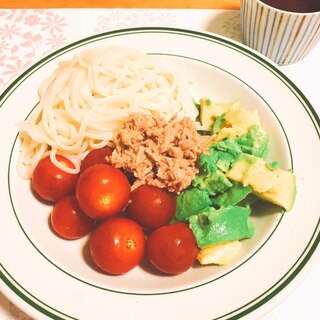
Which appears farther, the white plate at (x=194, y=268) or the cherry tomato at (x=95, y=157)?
the cherry tomato at (x=95, y=157)

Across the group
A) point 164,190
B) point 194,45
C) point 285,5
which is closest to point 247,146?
point 164,190

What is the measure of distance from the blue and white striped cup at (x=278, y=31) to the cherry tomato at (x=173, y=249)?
1310mm

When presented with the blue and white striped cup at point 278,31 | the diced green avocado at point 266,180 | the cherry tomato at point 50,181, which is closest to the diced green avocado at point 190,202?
the diced green avocado at point 266,180

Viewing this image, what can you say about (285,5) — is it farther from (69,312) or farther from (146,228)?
(69,312)

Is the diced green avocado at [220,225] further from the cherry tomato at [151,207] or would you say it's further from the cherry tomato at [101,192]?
the cherry tomato at [101,192]

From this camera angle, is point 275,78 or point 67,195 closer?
point 67,195

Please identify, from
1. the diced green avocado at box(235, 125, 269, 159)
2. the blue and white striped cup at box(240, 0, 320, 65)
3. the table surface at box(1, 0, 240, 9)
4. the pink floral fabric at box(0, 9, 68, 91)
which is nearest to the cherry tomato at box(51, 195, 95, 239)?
the diced green avocado at box(235, 125, 269, 159)

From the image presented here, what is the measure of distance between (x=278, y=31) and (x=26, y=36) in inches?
65.6

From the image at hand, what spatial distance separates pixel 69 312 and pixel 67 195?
0.62 meters

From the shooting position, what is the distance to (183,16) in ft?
9.87

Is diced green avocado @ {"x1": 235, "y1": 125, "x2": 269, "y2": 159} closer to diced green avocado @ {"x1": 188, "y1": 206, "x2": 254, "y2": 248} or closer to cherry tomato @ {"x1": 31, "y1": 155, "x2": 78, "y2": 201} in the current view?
diced green avocado @ {"x1": 188, "y1": 206, "x2": 254, "y2": 248}

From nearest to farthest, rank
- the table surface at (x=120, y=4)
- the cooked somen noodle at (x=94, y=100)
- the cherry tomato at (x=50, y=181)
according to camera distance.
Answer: the cherry tomato at (x=50, y=181) < the cooked somen noodle at (x=94, y=100) < the table surface at (x=120, y=4)

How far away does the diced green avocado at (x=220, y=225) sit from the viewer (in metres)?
1.89

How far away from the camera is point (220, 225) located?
1897 mm
